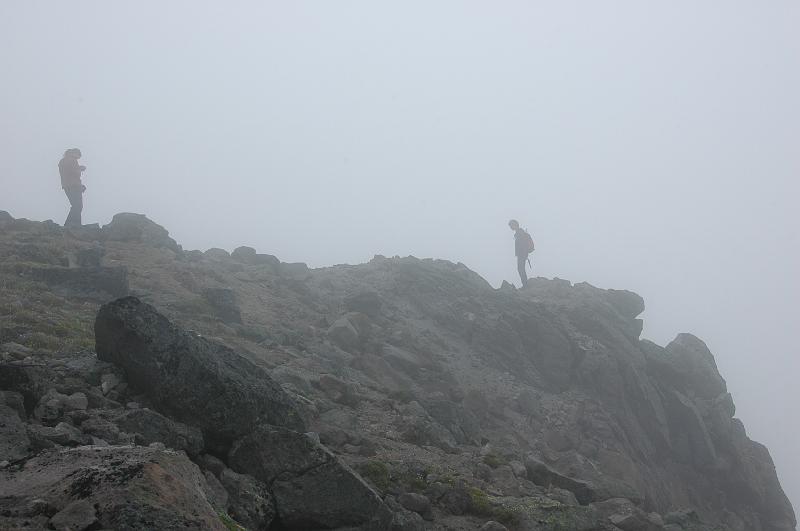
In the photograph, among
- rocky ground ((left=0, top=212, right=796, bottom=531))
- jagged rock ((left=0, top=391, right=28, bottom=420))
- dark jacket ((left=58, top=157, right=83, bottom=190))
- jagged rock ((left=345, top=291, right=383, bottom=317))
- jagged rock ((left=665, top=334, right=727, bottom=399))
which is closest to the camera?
rocky ground ((left=0, top=212, right=796, bottom=531))

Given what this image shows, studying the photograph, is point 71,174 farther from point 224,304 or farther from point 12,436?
point 12,436

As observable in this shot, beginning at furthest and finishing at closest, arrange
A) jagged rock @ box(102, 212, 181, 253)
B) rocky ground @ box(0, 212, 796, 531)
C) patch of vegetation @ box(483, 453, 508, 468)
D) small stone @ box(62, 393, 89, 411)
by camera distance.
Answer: jagged rock @ box(102, 212, 181, 253)
patch of vegetation @ box(483, 453, 508, 468)
small stone @ box(62, 393, 89, 411)
rocky ground @ box(0, 212, 796, 531)

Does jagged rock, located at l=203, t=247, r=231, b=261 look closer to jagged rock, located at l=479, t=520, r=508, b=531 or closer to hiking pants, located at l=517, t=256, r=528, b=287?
hiking pants, located at l=517, t=256, r=528, b=287

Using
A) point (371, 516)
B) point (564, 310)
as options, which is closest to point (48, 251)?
point (371, 516)

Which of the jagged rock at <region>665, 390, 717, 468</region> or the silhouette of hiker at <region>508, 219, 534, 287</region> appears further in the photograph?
the silhouette of hiker at <region>508, 219, 534, 287</region>

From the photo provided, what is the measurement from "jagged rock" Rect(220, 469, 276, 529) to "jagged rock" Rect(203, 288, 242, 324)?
47.8 feet

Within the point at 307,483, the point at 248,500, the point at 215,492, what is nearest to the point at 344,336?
the point at 307,483

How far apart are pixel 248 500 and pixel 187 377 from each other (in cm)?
304

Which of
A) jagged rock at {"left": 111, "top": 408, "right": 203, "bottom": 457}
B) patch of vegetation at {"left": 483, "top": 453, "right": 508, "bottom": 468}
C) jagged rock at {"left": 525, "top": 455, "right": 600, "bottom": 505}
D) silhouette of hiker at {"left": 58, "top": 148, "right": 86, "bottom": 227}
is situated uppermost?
silhouette of hiker at {"left": 58, "top": 148, "right": 86, "bottom": 227}

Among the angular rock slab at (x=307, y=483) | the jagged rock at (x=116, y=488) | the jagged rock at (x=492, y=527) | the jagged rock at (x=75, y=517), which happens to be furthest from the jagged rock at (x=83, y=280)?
the jagged rock at (x=75, y=517)

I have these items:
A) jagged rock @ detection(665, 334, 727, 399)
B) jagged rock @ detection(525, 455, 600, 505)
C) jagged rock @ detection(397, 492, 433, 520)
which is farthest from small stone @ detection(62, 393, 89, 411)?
jagged rock @ detection(665, 334, 727, 399)

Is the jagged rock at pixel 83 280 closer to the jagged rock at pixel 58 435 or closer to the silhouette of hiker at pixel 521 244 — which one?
the jagged rock at pixel 58 435

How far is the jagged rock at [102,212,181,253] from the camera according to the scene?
31.4m

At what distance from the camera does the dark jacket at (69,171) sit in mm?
30000
